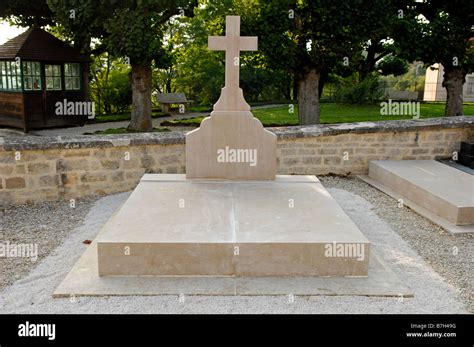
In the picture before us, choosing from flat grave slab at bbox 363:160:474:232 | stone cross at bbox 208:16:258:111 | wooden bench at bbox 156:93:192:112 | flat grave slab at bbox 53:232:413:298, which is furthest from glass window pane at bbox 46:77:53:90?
flat grave slab at bbox 53:232:413:298

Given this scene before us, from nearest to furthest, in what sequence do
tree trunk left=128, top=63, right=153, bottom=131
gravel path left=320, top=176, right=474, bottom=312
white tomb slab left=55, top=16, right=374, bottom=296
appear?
white tomb slab left=55, top=16, right=374, bottom=296 < gravel path left=320, top=176, right=474, bottom=312 < tree trunk left=128, top=63, right=153, bottom=131

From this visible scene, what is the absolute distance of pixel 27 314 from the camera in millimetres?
4000

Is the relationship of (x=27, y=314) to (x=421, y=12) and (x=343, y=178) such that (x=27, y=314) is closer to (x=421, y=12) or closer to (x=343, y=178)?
(x=343, y=178)

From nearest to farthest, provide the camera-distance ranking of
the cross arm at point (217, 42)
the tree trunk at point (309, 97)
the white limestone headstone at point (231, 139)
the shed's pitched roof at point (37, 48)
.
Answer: the white limestone headstone at point (231, 139), the cross arm at point (217, 42), the tree trunk at point (309, 97), the shed's pitched roof at point (37, 48)

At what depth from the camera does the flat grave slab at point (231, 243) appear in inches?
178

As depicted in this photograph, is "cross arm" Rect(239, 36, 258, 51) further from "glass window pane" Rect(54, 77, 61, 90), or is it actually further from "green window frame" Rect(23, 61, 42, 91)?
"glass window pane" Rect(54, 77, 61, 90)

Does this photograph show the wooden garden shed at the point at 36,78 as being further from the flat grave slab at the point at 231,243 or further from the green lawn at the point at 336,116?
the flat grave slab at the point at 231,243

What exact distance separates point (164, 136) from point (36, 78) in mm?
10384

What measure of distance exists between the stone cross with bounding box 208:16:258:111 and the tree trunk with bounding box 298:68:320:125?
7208 mm

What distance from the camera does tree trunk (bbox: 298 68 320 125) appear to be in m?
13.8

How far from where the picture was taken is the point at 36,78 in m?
16.5

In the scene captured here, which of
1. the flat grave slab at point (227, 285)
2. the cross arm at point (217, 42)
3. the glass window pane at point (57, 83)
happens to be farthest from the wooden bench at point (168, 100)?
the flat grave slab at point (227, 285)

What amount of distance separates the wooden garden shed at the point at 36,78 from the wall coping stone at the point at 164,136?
355 inches
